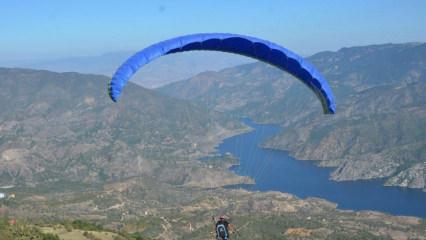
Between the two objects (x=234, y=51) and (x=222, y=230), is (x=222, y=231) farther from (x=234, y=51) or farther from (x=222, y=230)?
(x=234, y=51)

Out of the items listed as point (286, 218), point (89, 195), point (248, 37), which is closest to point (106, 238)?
point (248, 37)

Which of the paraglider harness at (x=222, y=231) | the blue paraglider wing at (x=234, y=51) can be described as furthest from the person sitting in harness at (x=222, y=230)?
the blue paraglider wing at (x=234, y=51)

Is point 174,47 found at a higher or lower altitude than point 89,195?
higher

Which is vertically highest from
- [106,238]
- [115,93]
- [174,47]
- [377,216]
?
[174,47]

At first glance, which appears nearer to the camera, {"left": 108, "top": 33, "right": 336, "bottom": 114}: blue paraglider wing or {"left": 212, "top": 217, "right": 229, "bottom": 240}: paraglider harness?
{"left": 212, "top": 217, "right": 229, "bottom": 240}: paraglider harness

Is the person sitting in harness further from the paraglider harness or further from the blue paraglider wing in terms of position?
the blue paraglider wing

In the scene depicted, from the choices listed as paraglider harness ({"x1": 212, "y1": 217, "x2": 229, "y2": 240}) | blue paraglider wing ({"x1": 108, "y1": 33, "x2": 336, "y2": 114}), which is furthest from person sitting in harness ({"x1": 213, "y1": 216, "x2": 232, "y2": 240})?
blue paraglider wing ({"x1": 108, "y1": 33, "x2": 336, "y2": 114})

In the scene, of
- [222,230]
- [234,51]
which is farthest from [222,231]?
[234,51]

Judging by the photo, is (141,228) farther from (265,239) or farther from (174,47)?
(174,47)

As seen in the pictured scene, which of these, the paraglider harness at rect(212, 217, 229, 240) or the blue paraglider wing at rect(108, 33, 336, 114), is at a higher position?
the blue paraglider wing at rect(108, 33, 336, 114)
